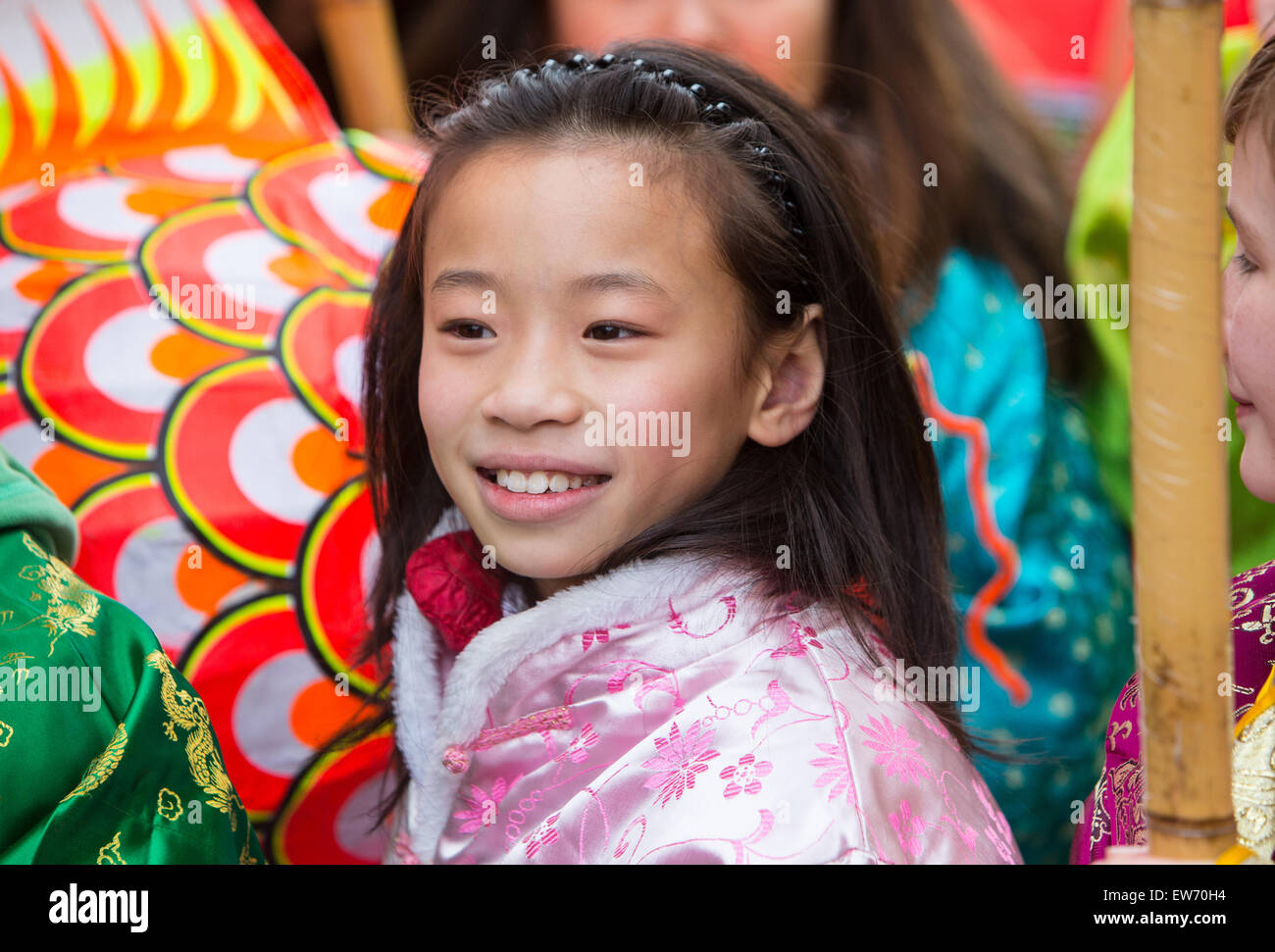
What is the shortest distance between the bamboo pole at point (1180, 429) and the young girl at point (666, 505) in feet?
0.66

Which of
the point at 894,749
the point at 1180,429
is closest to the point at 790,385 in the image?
the point at 894,749

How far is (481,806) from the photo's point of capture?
1.03m

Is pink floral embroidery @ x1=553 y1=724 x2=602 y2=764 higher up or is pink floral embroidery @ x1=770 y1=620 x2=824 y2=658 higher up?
pink floral embroidery @ x1=770 y1=620 x2=824 y2=658

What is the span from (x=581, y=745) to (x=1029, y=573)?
65 cm

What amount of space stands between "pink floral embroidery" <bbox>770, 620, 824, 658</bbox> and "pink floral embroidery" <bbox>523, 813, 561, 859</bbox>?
19cm

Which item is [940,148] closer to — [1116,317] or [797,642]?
[1116,317]

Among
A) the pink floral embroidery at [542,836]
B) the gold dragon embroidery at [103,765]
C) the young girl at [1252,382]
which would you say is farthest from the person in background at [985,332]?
the gold dragon embroidery at [103,765]

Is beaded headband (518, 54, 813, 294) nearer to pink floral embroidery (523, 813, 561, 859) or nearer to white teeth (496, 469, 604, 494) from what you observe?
white teeth (496, 469, 604, 494)

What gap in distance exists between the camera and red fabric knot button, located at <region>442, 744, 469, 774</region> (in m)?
1.04

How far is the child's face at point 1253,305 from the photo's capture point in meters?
0.87

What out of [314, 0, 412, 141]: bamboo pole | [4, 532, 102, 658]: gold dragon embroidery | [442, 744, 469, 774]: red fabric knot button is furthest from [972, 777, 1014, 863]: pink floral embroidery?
[314, 0, 412, 141]: bamboo pole

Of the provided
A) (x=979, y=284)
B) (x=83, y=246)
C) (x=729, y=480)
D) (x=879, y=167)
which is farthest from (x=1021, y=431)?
(x=83, y=246)

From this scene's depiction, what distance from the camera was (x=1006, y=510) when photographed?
1.42 meters
